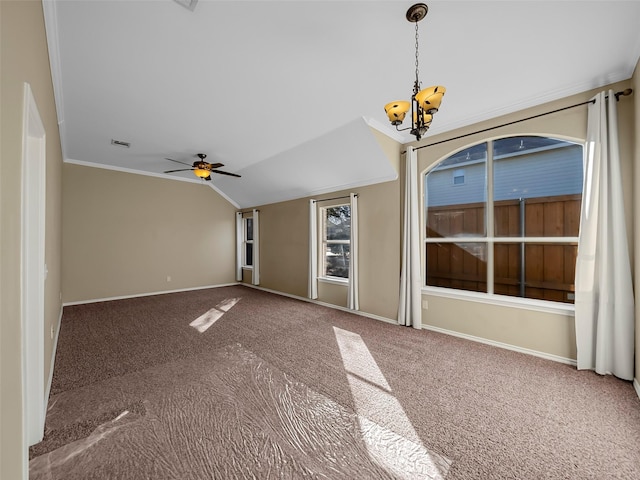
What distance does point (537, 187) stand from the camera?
309cm

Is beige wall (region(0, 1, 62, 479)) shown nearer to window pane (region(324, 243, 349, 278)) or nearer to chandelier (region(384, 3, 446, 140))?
chandelier (region(384, 3, 446, 140))

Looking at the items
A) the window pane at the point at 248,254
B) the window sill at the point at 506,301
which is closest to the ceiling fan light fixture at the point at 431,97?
the window sill at the point at 506,301

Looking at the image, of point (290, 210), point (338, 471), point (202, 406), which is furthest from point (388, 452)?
point (290, 210)

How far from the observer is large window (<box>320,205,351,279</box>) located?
5.16m

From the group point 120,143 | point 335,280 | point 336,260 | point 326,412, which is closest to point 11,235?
point 326,412

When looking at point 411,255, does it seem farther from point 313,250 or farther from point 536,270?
point 313,250

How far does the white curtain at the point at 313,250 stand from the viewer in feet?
17.7

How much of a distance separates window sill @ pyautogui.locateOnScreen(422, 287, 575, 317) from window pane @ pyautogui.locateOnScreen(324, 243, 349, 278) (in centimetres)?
171

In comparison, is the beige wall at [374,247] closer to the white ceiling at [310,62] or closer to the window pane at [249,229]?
the white ceiling at [310,62]

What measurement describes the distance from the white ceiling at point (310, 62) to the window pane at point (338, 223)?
1.35 meters

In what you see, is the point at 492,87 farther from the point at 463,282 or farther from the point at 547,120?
the point at 463,282

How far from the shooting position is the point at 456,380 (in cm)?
244

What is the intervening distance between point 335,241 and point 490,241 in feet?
8.86

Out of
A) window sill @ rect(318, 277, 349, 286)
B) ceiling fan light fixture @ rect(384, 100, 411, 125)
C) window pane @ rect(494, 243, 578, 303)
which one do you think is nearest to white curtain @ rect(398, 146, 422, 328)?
window pane @ rect(494, 243, 578, 303)
